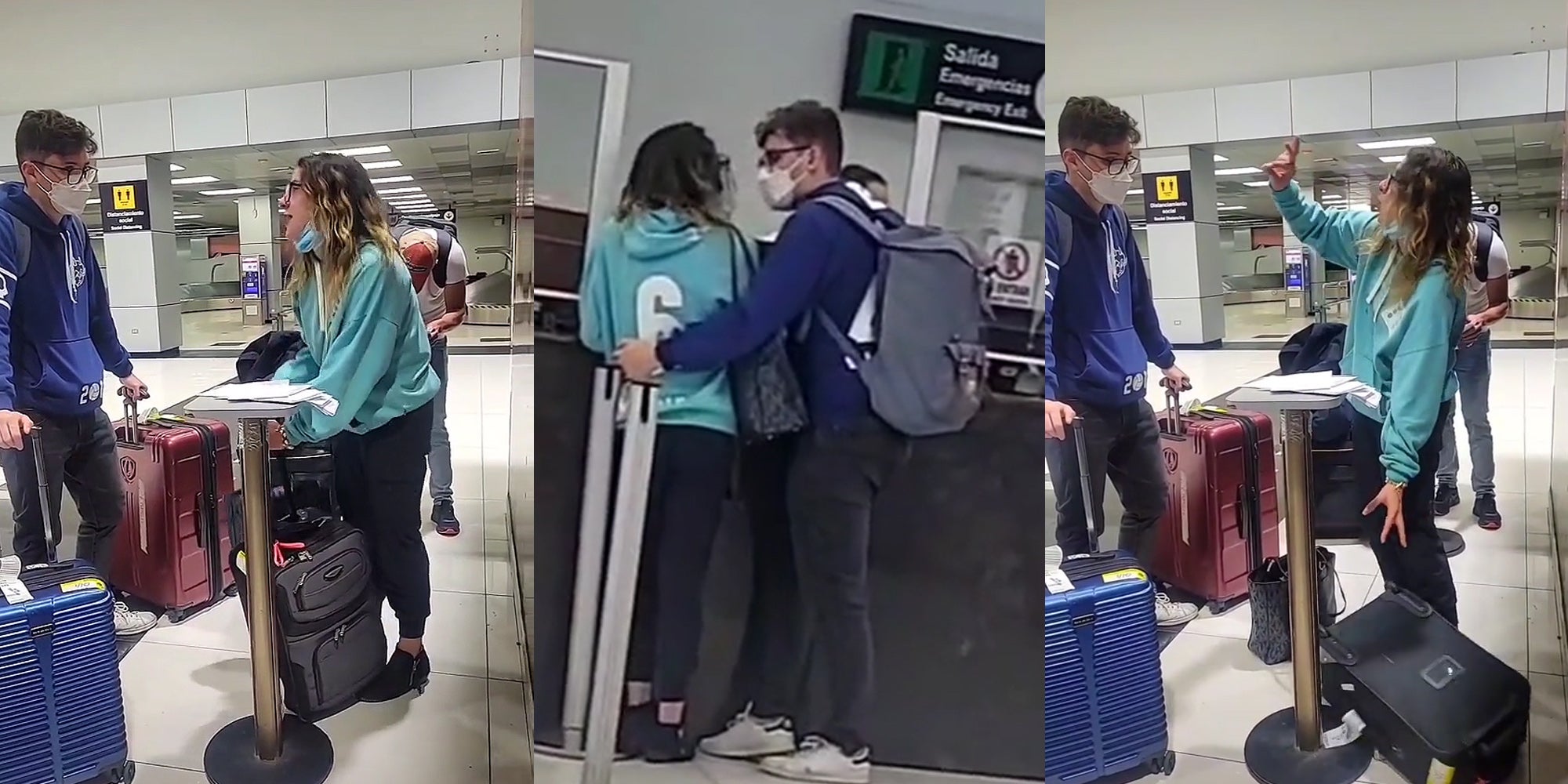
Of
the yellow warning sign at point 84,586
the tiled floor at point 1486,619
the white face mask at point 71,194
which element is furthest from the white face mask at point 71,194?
the tiled floor at point 1486,619

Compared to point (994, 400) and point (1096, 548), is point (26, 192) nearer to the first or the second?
point (994, 400)

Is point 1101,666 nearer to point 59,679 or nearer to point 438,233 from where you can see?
point 438,233

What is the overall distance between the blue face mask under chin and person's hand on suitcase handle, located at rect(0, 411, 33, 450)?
756 mm

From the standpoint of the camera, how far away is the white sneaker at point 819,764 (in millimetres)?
2178

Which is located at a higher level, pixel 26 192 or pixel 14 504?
pixel 26 192

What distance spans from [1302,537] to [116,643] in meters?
2.68

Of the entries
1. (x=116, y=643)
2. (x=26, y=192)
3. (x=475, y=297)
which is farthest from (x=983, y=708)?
(x=26, y=192)

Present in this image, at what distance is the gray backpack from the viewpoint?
2029 millimetres

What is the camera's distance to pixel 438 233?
2078mm

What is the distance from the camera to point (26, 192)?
2145mm

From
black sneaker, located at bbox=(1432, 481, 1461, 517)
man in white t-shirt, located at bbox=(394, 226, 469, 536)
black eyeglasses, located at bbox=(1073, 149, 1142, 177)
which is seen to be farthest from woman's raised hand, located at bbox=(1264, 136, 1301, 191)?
man in white t-shirt, located at bbox=(394, 226, 469, 536)

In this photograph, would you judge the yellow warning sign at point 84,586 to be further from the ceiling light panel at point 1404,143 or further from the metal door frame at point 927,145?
the ceiling light panel at point 1404,143

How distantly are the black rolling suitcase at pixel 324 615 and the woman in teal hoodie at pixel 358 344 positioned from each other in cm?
9

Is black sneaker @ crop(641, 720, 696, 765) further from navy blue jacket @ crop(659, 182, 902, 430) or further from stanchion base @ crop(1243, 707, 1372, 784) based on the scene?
stanchion base @ crop(1243, 707, 1372, 784)
